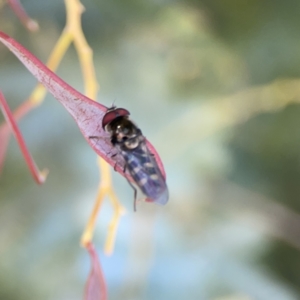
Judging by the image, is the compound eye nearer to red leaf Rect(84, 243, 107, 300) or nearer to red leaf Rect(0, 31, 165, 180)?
red leaf Rect(0, 31, 165, 180)

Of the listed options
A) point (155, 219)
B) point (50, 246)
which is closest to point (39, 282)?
point (50, 246)

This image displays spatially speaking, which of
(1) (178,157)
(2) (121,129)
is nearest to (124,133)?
(2) (121,129)

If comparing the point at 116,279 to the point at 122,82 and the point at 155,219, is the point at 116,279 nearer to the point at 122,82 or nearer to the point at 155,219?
the point at 155,219

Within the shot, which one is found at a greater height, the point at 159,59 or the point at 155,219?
the point at 159,59

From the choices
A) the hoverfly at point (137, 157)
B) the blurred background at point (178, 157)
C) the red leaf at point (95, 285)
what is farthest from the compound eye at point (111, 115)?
the blurred background at point (178, 157)

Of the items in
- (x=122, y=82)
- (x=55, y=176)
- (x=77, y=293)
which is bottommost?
(x=77, y=293)

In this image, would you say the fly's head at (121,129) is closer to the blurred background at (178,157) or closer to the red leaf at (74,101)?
the red leaf at (74,101)

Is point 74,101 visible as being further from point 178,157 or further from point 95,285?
point 178,157
